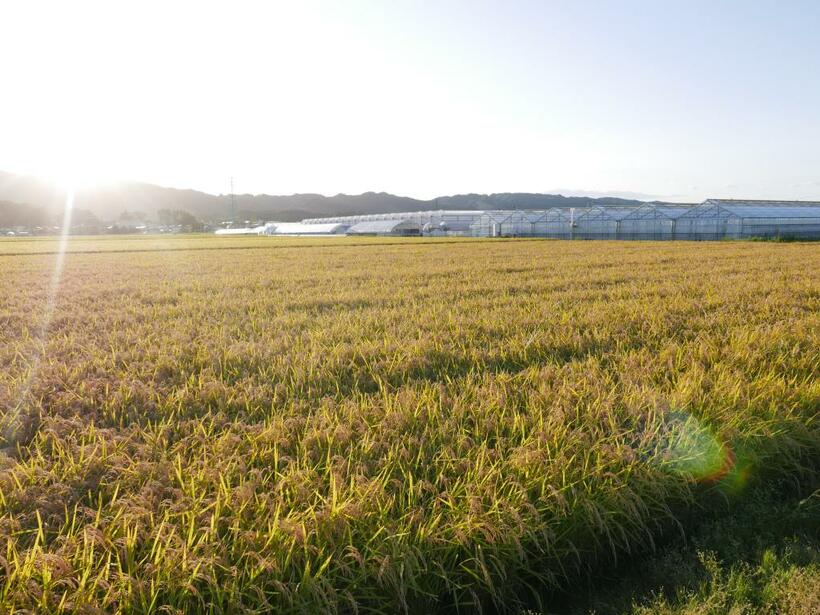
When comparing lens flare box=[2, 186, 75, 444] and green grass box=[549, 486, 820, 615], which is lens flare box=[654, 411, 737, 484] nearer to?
green grass box=[549, 486, 820, 615]

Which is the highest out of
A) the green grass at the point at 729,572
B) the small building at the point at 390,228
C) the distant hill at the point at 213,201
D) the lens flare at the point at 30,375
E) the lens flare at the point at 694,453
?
the distant hill at the point at 213,201

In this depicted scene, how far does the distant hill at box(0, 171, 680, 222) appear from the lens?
421ft

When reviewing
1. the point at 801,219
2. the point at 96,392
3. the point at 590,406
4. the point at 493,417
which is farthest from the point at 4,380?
the point at 801,219

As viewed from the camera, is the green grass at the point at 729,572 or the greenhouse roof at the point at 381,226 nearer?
the green grass at the point at 729,572

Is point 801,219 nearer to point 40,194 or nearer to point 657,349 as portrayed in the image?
point 657,349

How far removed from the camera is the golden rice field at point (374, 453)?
5.76 feet

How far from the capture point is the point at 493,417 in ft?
9.11

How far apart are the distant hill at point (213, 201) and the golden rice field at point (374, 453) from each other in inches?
4315

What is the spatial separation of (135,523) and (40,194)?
529ft

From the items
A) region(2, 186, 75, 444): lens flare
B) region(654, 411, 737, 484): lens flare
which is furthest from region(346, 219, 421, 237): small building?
region(654, 411, 737, 484): lens flare

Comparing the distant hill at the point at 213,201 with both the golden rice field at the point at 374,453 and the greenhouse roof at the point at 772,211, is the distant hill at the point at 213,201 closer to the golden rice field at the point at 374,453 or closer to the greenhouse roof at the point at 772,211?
the greenhouse roof at the point at 772,211

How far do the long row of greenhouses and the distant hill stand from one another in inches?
3086

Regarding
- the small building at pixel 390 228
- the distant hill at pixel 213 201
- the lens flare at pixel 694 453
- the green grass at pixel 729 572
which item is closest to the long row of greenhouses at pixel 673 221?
the small building at pixel 390 228

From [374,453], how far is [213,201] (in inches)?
6171
